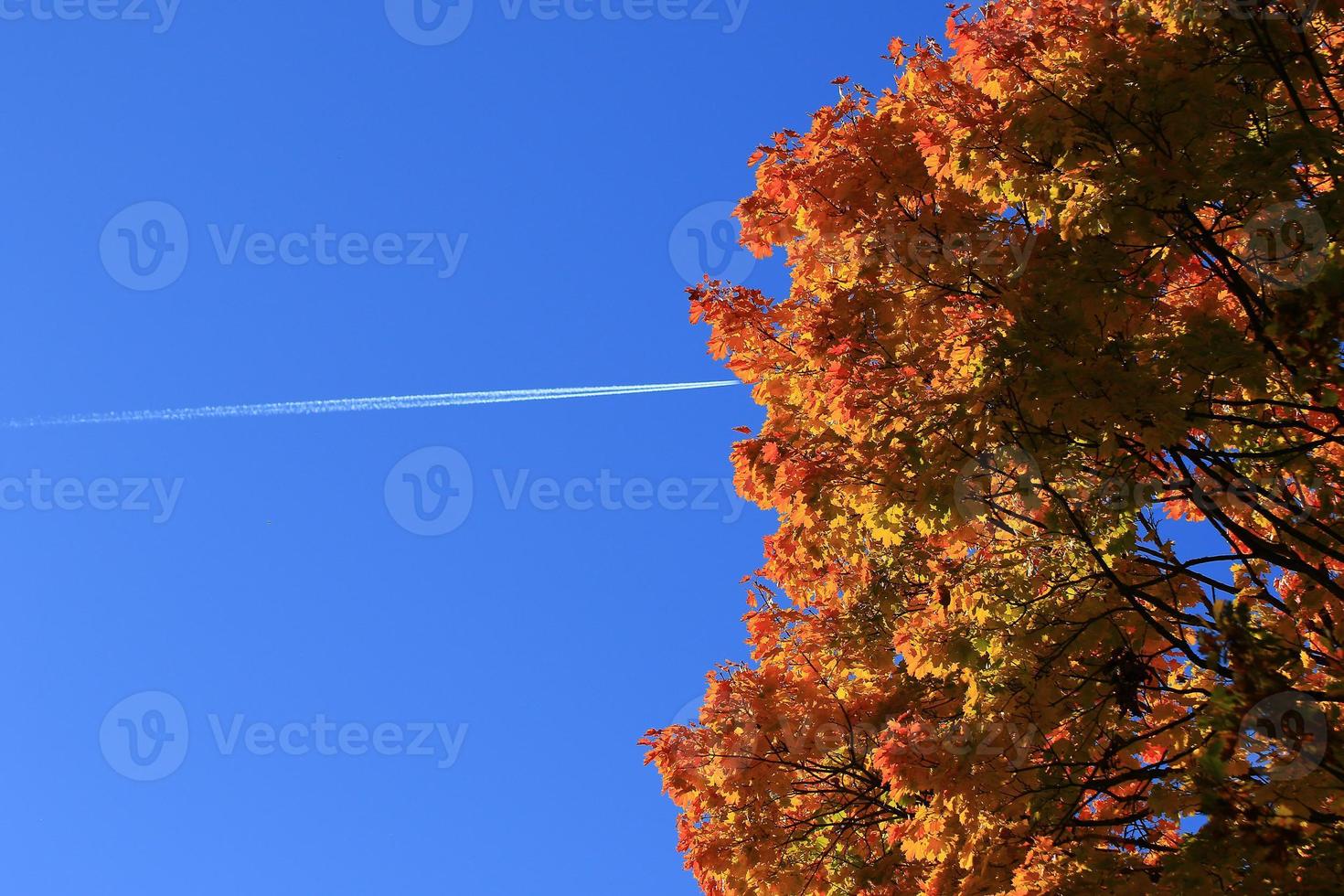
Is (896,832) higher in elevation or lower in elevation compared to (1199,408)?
lower

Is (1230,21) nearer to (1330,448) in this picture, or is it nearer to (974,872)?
(1330,448)

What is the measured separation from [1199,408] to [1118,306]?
1.65 meters

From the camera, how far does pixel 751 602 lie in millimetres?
12656

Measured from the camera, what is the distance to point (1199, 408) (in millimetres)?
10000

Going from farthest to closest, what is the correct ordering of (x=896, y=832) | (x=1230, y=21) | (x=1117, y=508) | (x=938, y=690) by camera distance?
(x=938, y=690) → (x=896, y=832) → (x=1117, y=508) → (x=1230, y=21)

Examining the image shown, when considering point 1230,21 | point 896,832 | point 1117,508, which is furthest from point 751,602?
point 1230,21

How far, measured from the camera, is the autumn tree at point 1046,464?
27.6 feet

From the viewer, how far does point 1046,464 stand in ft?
28.9

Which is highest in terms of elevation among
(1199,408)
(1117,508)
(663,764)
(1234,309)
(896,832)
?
(1234,309)

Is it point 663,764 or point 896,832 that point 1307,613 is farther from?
point 663,764

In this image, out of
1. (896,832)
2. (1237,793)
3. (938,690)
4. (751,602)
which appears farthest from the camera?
(751,602)

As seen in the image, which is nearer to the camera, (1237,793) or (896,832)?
(1237,793)

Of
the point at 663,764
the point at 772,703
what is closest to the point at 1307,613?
the point at 772,703

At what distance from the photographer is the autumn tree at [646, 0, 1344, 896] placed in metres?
8.40
